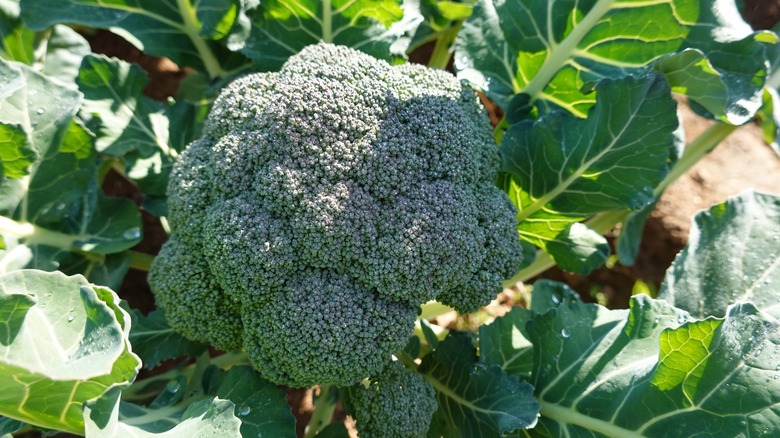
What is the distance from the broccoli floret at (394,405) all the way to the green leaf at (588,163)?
0.71 metres

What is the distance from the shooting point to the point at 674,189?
3076 mm

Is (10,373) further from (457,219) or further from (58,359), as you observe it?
(457,219)

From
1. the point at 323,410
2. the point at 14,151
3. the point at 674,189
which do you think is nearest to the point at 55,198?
the point at 14,151

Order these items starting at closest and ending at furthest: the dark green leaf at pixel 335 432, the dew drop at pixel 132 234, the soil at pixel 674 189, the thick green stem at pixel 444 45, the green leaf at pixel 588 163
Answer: the green leaf at pixel 588 163 → the dark green leaf at pixel 335 432 → the dew drop at pixel 132 234 → the thick green stem at pixel 444 45 → the soil at pixel 674 189

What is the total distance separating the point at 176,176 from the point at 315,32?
2.29ft

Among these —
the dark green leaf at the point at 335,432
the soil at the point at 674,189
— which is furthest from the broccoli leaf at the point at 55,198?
the dark green leaf at the point at 335,432

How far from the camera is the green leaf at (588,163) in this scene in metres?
1.86

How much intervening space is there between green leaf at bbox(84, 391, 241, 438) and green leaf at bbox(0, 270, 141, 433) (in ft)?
0.14

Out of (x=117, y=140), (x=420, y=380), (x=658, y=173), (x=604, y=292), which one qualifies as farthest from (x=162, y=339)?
(x=604, y=292)

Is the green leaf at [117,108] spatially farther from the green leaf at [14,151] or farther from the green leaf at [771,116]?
the green leaf at [771,116]

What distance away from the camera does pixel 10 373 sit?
4.21 ft

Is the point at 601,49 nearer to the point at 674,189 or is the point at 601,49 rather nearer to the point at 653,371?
the point at 653,371

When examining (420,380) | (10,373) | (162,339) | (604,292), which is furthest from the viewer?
(604,292)

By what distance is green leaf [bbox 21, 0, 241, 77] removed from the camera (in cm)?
220
